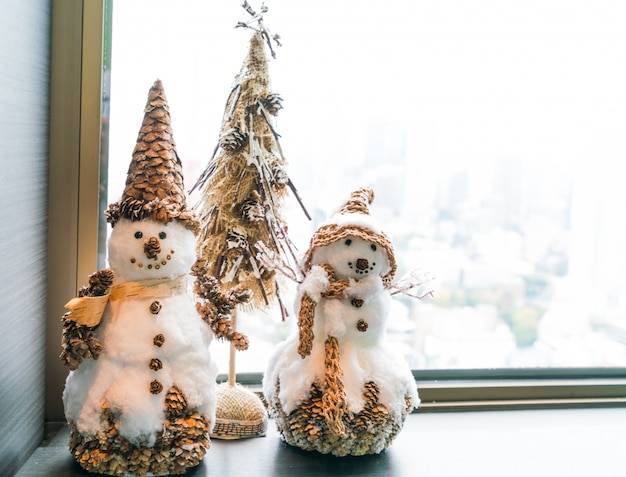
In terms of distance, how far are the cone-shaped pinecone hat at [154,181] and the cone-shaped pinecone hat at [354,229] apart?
193 millimetres

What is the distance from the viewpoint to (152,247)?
94 cm

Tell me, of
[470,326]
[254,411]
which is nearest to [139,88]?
[254,411]

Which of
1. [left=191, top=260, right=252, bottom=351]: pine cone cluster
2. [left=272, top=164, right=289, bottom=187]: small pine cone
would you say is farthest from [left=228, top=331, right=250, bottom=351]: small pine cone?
[left=272, top=164, right=289, bottom=187]: small pine cone

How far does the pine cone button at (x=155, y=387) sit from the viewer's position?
92 centimetres

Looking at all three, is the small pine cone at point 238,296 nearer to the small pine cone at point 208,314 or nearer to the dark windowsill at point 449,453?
the small pine cone at point 208,314

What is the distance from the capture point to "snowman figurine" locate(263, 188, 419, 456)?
102cm

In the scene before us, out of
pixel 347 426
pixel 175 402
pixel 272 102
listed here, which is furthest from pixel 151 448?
pixel 272 102

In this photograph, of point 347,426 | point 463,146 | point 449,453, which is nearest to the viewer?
point 347,426

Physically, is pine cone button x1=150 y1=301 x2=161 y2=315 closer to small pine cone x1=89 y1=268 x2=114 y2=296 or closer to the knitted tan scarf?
small pine cone x1=89 y1=268 x2=114 y2=296

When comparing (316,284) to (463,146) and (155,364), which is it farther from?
(463,146)

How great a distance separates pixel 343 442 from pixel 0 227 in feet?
1.80

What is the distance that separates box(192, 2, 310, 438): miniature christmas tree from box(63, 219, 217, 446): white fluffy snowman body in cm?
11

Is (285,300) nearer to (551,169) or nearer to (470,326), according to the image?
(470,326)

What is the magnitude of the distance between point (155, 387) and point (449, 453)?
1.61ft
